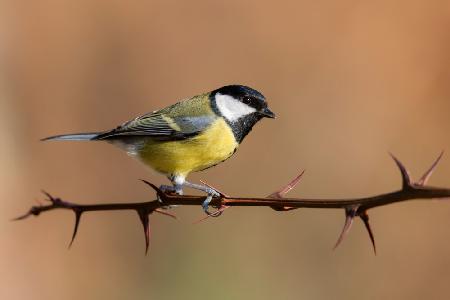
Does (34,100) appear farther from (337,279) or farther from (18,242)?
(337,279)

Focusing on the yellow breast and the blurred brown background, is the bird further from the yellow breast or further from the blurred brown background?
the blurred brown background

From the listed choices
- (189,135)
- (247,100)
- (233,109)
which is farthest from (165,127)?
(247,100)

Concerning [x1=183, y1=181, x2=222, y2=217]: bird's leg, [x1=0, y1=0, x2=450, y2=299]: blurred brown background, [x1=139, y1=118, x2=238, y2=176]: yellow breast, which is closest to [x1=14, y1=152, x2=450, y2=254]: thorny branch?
[x1=183, y1=181, x2=222, y2=217]: bird's leg

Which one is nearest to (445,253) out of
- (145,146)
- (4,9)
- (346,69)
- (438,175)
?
(438,175)

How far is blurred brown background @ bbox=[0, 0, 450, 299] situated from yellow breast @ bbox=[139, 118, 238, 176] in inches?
94.2

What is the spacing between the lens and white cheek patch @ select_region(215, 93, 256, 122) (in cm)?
405

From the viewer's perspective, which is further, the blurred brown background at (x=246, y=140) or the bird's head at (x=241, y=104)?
the blurred brown background at (x=246, y=140)

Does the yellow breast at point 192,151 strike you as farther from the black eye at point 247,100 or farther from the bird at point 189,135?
the black eye at point 247,100

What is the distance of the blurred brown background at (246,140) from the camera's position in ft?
21.1

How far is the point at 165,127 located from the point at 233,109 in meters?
0.43

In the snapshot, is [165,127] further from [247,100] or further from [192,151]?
[247,100]

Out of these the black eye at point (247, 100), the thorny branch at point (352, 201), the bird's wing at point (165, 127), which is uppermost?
the thorny branch at point (352, 201)

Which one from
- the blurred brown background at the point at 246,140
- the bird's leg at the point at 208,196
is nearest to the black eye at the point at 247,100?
the bird's leg at the point at 208,196

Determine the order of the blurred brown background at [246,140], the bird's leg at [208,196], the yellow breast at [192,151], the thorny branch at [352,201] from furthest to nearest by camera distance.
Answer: the blurred brown background at [246,140], the yellow breast at [192,151], the bird's leg at [208,196], the thorny branch at [352,201]
